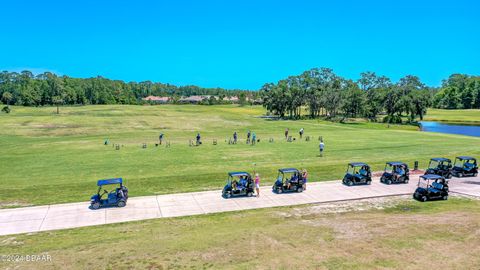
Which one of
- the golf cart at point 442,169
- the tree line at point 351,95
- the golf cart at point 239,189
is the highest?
the tree line at point 351,95

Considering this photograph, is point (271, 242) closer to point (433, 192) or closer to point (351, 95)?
point (433, 192)

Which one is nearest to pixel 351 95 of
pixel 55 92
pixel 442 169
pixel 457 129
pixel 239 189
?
pixel 457 129

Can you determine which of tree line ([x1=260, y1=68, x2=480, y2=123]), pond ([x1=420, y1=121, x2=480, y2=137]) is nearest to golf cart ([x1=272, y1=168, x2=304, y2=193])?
pond ([x1=420, y1=121, x2=480, y2=137])

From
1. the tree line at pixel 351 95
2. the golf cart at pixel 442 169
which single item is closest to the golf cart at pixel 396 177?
the golf cart at pixel 442 169

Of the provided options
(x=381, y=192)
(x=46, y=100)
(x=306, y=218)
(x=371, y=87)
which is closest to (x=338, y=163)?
(x=381, y=192)

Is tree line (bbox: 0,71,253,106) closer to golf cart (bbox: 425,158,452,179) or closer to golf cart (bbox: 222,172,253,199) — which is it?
golf cart (bbox: 222,172,253,199)

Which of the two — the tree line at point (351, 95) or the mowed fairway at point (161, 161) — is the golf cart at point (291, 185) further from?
the tree line at point (351, 95)
